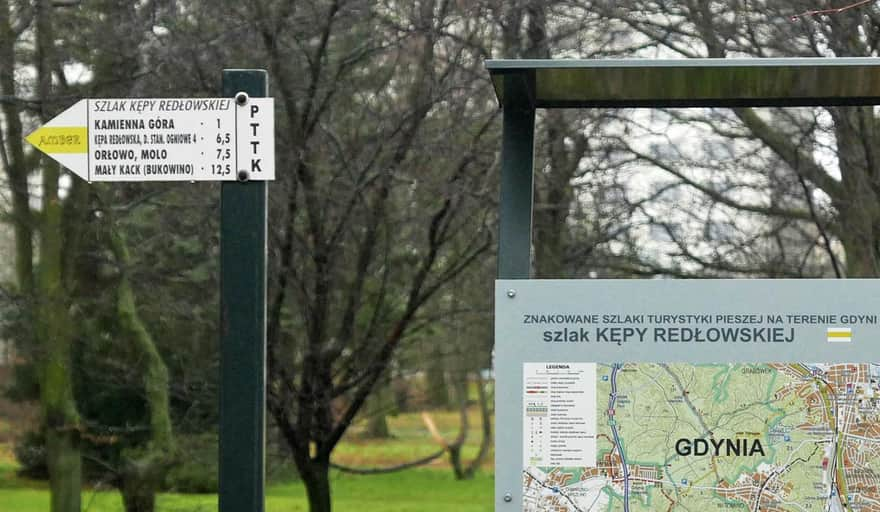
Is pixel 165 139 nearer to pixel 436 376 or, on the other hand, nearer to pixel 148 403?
pixel 148 403

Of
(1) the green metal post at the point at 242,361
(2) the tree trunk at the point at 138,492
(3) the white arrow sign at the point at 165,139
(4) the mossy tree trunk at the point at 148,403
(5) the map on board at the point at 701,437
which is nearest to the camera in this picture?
(1) the green metal post at the point at 242,361

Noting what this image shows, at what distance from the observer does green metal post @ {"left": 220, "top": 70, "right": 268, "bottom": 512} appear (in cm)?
400

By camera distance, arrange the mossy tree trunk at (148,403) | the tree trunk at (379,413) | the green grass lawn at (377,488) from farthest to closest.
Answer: the green grass lawn at (377,488), the tree trunk at (379,413), the mossy tree trunk at (148,403)

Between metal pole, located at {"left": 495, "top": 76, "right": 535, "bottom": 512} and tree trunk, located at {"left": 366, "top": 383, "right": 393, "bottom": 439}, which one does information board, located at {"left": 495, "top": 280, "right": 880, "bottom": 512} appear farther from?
tree trunk, located at {"left": 366, "top": 383, "right": 393, "bottom": 439}

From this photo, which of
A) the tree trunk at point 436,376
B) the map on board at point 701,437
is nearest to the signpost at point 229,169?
the map on board at point 701,437

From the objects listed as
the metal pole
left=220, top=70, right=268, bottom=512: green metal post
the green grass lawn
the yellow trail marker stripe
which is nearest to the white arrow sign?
the yellow trail marker stripe

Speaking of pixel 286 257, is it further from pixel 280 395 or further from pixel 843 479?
pixel 843 479

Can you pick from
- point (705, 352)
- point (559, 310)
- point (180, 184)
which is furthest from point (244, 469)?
point (180, 184)

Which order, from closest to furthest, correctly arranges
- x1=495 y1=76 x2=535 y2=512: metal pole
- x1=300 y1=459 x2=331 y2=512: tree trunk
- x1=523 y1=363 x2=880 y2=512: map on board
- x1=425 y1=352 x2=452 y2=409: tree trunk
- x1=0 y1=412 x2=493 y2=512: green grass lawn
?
x1=523 y1=363 x2=880 y2=512: map on board → x1=495 y1=76 x2=535 y2=512: metal pole → x1=300 y1=459 x2=331 y2=512: tree trunk → x1=0 y1=412 x2=493 y2=512: green grass lawn → x1=425 y1=352 x2=452 y2=409: tree trunk

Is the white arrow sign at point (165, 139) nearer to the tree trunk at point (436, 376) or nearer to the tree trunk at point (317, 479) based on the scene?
the tree trunk at point (317, 479)

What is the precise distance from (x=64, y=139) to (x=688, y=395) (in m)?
2.20

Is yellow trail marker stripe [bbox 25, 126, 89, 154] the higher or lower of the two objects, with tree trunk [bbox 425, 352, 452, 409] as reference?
higher

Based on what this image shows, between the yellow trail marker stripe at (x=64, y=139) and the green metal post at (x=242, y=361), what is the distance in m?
0.54

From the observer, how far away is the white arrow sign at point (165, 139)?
4.12m
